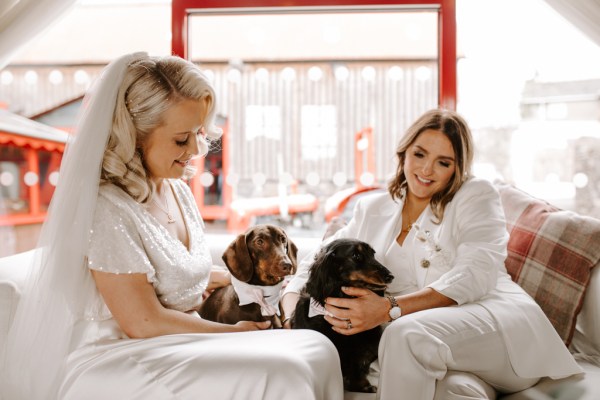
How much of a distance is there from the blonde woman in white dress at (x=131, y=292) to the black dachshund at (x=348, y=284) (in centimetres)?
24

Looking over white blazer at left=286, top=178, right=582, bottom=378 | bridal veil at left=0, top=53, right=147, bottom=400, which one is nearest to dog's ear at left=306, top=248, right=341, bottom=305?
white blazer at left=286, top=178, right=582, bottom=378

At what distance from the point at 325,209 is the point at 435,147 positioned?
141 cm

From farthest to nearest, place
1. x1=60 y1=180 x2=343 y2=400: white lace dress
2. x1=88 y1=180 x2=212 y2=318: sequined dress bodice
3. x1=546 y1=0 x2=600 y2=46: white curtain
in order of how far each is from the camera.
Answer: x1=546 y1=0 x2=600 y2=46: white curtain < x1=88 y1=180 x2=212 y2=318: sequined dress bodice < x1=60 y1=180 x2=343 y2=400: white lace dress

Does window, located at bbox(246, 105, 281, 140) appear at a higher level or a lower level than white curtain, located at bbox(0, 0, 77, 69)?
lower

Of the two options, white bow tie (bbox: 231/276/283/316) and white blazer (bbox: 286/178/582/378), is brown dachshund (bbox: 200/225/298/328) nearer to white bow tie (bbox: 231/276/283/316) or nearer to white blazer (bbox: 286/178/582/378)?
white bow tie (bbox: 231/276/283/316)

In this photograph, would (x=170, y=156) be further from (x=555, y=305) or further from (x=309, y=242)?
(x=555, y=305)

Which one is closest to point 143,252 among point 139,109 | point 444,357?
point 139,109

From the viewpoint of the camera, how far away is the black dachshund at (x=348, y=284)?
1821 mm

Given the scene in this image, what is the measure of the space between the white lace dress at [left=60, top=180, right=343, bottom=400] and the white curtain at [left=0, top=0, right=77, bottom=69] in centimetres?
150

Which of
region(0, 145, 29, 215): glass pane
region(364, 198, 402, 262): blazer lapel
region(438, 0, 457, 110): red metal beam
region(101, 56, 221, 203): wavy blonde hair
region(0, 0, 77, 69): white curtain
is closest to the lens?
region(101, 56, 221, 203): wavy blonde hair

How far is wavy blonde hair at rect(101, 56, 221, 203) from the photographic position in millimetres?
1632

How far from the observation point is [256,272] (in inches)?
76.7

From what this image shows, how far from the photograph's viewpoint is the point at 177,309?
67.8 inches

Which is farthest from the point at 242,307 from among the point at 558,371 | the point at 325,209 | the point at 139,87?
the point at 325,209
